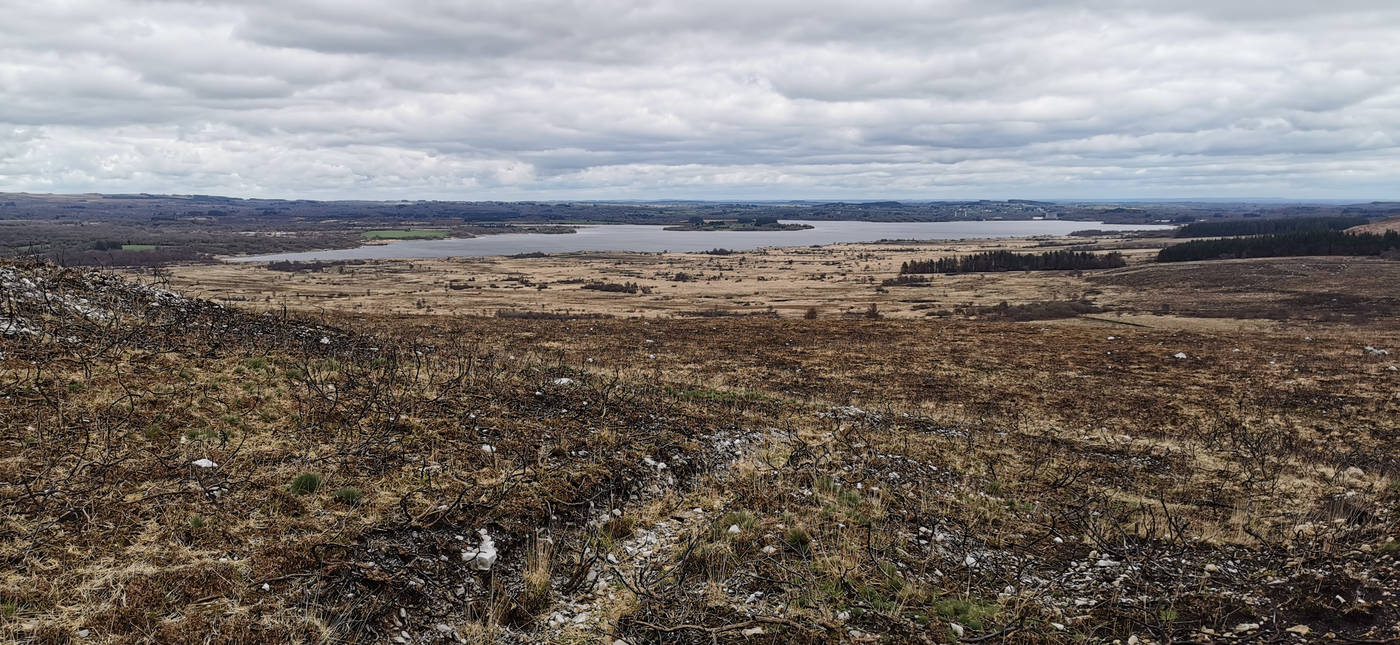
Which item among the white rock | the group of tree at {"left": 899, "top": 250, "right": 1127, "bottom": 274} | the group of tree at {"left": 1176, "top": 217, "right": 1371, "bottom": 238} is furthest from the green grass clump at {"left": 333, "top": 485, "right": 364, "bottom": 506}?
the group of tree at {"left": 1176, "top": 217, "right": 1371, "bottom": 238}

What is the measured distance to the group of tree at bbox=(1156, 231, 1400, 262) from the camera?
81312 millimetres

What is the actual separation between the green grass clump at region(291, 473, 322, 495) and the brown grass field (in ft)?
0.07

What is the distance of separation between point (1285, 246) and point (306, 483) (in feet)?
384

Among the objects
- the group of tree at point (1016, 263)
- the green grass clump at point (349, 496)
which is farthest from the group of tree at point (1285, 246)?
the green grass clump at point (349, 496)

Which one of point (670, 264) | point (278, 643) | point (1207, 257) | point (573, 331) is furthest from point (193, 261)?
point (1207, 257)

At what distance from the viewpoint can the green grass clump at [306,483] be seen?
6.83 meters

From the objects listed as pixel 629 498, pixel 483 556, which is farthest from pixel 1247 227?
pixel 483 556

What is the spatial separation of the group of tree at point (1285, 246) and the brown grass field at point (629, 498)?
288 ft

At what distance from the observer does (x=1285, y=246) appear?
88625mm

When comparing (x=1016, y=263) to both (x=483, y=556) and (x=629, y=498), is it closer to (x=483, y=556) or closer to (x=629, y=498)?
(x=629, y=498)

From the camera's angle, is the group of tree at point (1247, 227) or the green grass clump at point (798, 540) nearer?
the green grass clump at point (798, 540)

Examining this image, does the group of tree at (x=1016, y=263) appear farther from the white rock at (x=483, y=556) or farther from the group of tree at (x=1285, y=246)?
the white rock at (x=483, y=556)

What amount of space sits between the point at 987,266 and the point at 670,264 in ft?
167

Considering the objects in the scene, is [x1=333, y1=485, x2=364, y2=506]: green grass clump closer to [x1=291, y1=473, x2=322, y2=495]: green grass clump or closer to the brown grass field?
the brown grass field
